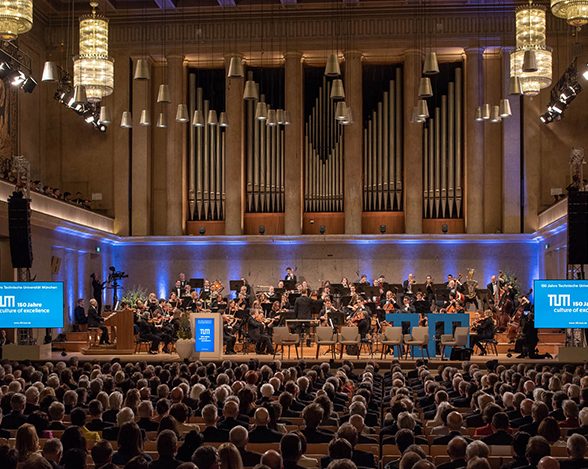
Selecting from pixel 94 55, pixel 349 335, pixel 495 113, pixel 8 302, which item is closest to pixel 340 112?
pixel 495 113

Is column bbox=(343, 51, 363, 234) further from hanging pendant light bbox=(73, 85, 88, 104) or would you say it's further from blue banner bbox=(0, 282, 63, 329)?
hanging pendant light bbox=(73, 85, 88, 104)

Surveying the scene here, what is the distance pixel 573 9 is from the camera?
1044cm

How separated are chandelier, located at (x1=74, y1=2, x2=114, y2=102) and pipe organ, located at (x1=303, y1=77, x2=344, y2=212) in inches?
519

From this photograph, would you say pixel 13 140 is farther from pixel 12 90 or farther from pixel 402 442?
pixel 402 442

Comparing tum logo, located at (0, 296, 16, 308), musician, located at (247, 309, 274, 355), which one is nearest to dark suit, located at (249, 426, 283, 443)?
tum logo, located at (0, 296, 16, 308)

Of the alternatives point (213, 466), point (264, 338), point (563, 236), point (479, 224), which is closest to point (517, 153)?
point (479, 224)

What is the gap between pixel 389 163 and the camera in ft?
86.1

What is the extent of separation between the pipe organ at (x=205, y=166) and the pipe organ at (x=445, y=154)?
5922mm

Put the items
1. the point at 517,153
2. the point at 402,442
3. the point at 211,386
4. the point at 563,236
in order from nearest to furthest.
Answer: the point at 402,442 → the point at 211,386 → the point at 563,236 → the point at 517,153

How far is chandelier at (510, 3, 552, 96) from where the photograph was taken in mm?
12700

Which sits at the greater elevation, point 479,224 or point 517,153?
point 517,153

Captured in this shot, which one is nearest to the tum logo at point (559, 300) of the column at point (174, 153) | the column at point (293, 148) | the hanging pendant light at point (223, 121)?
the hanging pendant light at point (223, 121)

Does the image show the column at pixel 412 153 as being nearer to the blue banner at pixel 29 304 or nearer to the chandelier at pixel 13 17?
the blue banner at pixel 29 304

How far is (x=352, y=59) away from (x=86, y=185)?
8.57 metres
